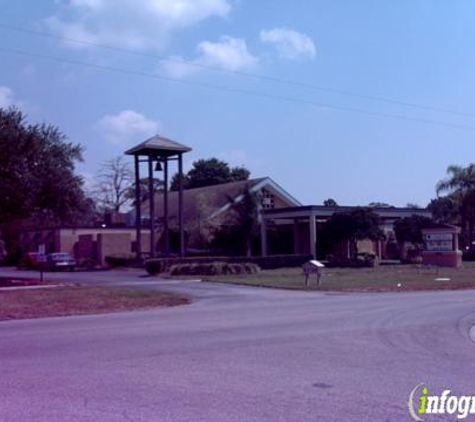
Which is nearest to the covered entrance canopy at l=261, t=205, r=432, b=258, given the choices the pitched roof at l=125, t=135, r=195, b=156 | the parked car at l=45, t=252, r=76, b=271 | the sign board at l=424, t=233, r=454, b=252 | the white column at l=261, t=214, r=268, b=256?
the white column at l=261, t=214, r=268, b=256

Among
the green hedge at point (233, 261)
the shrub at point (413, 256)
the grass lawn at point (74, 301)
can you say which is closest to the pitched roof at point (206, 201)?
the green hedge at point (233, 261)

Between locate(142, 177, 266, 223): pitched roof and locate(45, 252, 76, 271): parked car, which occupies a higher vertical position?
locate(142, 177, 266, 223): pitched roof

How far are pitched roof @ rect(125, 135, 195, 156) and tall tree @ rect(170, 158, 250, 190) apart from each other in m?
48.9

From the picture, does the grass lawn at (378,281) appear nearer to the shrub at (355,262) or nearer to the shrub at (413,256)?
the shrub at (355,262)

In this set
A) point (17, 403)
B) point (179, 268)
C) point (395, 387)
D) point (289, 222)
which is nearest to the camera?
point (17, 403)

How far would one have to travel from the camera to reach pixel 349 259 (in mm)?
54562

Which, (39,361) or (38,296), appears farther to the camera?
(38,296)

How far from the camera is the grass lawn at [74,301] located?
903 inches

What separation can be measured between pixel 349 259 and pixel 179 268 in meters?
15.7

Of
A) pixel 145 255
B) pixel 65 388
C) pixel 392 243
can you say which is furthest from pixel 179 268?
pixel 65 388

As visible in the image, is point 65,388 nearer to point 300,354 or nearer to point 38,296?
point 300,354

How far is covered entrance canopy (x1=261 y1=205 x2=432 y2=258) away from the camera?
191 feet

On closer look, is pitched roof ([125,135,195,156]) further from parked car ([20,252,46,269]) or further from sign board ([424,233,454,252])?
sign board ([424,233,454,252])

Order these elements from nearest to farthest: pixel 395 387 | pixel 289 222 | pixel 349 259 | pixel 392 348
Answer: pixel 395 387 → pixel 392 348 → pixel 349 259 → pixel 289 222
